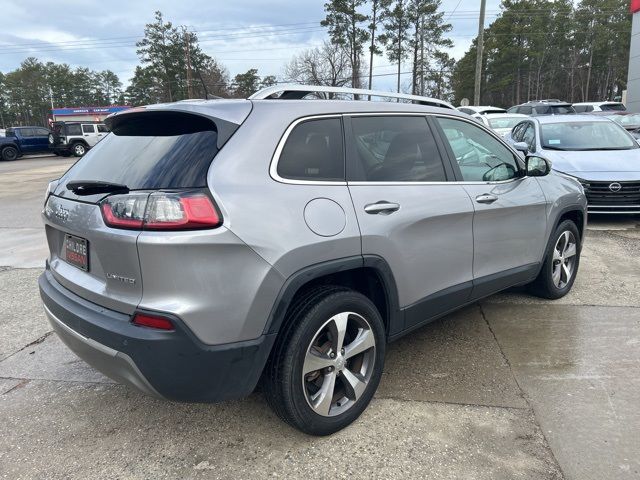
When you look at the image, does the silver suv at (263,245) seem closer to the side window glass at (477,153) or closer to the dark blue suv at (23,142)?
the side window glass at (477,153)

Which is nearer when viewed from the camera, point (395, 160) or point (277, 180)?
point (277, 180)

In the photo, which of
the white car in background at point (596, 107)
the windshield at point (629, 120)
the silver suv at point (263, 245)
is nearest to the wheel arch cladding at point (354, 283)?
the silver suv at point (263, 245)

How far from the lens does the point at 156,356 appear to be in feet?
6.63

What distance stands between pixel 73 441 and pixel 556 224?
3883mm

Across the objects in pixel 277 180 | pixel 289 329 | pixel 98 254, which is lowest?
pixel 289 329

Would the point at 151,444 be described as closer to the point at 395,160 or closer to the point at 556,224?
the point at 395,160

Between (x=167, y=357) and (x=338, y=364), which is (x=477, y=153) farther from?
(x=167, y=357)

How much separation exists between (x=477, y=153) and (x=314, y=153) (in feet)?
5.26

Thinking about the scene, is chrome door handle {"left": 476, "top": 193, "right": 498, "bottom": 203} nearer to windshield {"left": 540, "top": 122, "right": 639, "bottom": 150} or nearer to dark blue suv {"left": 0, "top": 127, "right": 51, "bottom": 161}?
windshield {"left": 540, "top": 122, "right": 639, "bottom": 150}

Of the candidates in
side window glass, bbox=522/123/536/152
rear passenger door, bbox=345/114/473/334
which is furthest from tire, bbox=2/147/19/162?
rear passenger door, bbox=345/114/473/334

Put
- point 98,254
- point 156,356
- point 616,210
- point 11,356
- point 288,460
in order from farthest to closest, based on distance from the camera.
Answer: point 616,210, point 11,356, point 288,460, point 98,254, point 156,356

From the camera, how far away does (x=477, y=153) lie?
3553 millimetres

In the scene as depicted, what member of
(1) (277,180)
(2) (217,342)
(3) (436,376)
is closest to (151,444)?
(2) (217,342)

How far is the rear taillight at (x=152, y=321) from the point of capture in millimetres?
2000
